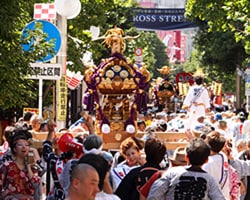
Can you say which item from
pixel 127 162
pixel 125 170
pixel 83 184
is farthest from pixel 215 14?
pixel 83 184

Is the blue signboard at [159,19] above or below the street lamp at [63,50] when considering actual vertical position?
above

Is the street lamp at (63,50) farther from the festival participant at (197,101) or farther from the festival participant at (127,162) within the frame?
the festival participant at (127,162)

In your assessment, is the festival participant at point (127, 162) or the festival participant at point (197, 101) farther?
the festival participant at point (197, 101)

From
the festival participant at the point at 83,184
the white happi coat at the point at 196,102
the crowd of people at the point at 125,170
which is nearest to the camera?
the festival participant at the point at 83,184

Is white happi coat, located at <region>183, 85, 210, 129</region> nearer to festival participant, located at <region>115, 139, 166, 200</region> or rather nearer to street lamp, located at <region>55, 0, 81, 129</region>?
street lamp, located at <region>55, 0, 81, 129</region>

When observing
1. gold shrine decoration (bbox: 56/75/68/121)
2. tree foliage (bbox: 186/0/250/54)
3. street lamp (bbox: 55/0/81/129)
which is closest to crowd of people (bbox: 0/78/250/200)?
street lamp (bbox: 55/0/81/129)

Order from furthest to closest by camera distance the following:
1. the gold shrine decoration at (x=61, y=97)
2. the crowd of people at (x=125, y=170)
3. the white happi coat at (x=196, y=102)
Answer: the white happi coat at (x=196, y=102)
the gold shrine decoration at (x=61, y=97)
the crowd of people at (x=125, y=170)

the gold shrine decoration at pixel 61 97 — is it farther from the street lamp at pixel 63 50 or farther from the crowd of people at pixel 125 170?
the crowd of people at pixel 125 170

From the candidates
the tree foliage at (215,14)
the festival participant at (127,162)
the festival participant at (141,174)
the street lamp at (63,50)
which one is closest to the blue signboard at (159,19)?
the tree foliage at (215,14)

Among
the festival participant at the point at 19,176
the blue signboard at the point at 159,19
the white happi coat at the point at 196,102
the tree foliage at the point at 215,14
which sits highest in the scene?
the blue signboard at the point at 159,19

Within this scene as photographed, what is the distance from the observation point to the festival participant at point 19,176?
29.4 feet

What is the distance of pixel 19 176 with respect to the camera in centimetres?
898

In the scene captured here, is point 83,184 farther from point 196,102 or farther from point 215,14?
point 215,14

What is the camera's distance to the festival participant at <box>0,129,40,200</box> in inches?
352
